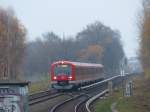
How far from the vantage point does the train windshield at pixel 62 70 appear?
51691mm

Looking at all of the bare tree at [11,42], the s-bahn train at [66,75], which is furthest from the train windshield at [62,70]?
the bare tree at [11,42]

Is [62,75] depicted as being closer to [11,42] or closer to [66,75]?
[66,75]

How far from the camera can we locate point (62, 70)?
2045 inches

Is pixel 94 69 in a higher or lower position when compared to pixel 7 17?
lower

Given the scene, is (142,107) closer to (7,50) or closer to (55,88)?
(55,88)

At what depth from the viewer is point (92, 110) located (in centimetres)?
2992

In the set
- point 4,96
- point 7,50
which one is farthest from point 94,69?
point 4,96

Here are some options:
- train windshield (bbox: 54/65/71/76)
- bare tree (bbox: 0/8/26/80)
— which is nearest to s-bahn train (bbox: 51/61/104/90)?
train windshield (bbox: 54/65/71/76)

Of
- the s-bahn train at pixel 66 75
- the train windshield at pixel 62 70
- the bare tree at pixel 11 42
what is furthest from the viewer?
the bare tree at pixel 11 42

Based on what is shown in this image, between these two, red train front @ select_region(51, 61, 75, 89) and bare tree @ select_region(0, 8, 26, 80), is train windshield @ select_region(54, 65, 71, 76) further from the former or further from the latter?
bare tree @ select_region(0, 8, 26, 80)

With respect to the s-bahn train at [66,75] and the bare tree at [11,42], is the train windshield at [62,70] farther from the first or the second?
the bare tree at [11,42]

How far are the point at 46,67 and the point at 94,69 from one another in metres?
32.9

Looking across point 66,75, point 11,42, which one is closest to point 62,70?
point 66,75

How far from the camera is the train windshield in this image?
51691mm
